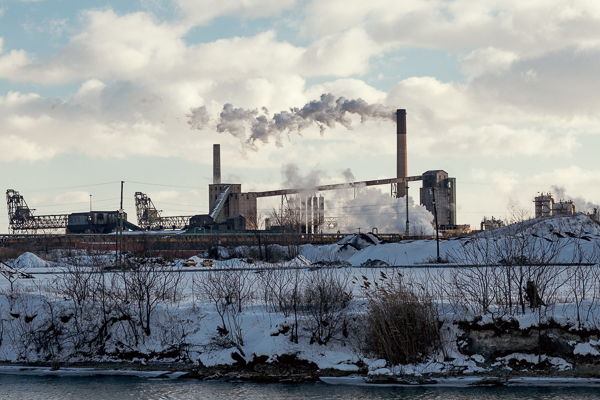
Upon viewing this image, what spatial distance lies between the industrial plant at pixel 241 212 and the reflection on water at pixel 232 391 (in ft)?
219

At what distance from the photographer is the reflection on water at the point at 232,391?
15.3 metres


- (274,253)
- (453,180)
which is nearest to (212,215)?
(453,180)

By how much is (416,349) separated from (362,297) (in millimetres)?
4026

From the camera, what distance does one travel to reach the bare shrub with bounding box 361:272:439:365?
56.2ft

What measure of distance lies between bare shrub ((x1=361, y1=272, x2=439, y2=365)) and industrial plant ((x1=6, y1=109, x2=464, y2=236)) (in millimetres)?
66034

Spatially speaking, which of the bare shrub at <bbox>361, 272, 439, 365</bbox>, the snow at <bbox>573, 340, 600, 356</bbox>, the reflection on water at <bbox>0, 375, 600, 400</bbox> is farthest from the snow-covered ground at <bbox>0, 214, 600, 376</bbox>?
the reflection on water at <bbox>0, 375, 600, 400</bbox>

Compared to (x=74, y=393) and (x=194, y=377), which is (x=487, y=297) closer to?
(x=194, y=377)

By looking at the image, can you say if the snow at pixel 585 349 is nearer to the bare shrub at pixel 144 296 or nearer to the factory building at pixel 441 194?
the bare shrub at pixel 144 296

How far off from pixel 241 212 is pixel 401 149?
30.6 metres

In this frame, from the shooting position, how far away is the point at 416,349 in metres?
17.3

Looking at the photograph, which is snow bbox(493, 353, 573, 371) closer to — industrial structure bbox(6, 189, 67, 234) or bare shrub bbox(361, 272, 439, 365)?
bare shrub bbox(361, 272, 439, 365)

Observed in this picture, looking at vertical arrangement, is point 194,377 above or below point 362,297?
below

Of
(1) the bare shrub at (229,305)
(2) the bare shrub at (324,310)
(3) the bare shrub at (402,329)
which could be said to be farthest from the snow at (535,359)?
(1) the bare shrub at (229,305)

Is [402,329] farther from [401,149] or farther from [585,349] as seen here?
[401,149]
